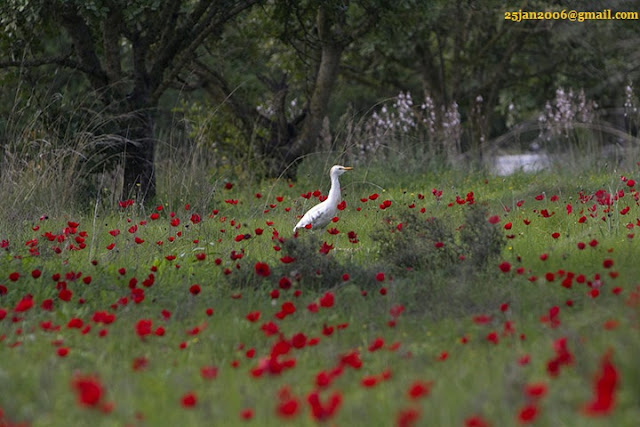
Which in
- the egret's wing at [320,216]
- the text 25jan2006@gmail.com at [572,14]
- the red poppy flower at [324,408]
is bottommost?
the egret's wing at [320,216]

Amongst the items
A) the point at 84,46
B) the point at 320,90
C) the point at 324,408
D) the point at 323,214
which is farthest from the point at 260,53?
the point at 324,408

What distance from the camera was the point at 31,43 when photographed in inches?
387

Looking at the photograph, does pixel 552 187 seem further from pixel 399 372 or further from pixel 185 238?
pixel 399 372

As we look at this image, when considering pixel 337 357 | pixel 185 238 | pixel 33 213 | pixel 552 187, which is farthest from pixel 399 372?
pixel 552 187

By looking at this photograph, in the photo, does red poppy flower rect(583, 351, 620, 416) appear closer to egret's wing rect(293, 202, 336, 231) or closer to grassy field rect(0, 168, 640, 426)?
grassy field rect(0, 168, 640, 426)

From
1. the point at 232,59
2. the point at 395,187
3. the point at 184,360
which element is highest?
the point at 232,59

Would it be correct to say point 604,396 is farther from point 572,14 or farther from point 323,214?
point 572,14

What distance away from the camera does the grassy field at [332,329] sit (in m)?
2.69

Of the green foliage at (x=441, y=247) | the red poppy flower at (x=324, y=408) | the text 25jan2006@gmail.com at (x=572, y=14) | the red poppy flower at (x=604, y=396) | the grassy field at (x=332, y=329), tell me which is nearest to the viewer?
the red poppy flower at (x=604, y=396)

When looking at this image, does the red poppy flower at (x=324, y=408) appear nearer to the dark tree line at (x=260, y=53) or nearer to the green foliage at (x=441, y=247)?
the green foliage at (x=441, y=247)

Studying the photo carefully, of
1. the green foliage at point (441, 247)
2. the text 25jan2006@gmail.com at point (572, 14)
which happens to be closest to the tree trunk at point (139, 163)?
the green foliage at point (441, 247)

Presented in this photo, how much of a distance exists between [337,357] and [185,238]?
331 cm

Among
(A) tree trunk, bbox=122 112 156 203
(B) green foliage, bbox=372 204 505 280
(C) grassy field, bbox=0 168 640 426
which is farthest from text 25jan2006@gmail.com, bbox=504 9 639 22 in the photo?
(B) green foliage, bbox=372 204 505 280

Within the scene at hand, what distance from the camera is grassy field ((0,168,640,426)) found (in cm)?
269
